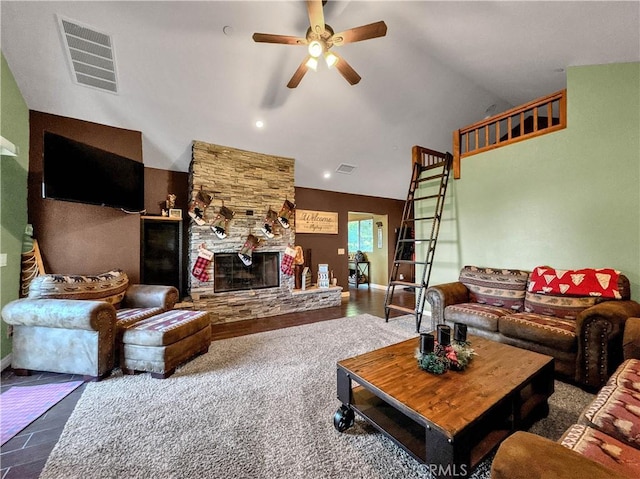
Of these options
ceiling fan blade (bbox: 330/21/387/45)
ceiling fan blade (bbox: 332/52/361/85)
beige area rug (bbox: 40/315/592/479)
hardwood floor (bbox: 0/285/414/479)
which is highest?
ceiling fan blade (bbox: 330/21/387/45)

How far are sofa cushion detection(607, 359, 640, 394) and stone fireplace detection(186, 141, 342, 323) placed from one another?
379 centimetres

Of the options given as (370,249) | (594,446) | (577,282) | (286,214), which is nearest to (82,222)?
(286,214)

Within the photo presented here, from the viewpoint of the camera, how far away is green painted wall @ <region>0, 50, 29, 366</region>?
242 centimetres

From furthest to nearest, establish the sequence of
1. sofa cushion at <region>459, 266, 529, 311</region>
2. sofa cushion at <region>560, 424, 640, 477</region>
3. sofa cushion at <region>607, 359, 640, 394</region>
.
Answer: sofa cushion at <region>459, 266, 529, 311</region>
sofa cushion at <region>607, 359, 640, 394</region>
sofa cushion at <region>560, 424, 640, 477</region>

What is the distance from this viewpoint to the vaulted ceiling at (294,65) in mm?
2350

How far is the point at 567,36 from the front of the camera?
2.43m

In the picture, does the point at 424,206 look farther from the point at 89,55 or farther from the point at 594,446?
the point at 89,55

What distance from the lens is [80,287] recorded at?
2.58 m

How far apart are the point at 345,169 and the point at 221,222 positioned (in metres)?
2.67

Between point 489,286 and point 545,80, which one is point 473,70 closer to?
point 545,80

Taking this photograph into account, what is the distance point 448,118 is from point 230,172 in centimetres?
389

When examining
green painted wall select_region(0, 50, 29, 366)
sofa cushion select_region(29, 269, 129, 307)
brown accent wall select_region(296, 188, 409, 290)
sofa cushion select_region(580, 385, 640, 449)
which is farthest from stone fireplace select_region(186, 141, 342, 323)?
sofa cushion select_region(580, 385, 640, 449)

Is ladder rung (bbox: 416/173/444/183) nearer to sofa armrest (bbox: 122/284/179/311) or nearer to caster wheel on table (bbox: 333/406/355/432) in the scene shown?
caster wheel on table (bbox: 333/406/355/432)

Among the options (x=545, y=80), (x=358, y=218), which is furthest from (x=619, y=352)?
(x=358, y=218)
